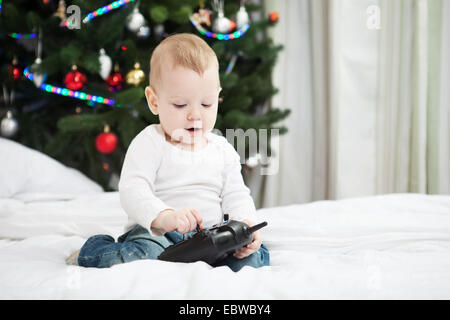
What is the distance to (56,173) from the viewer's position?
1.76 metres

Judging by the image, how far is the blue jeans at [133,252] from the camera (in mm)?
852

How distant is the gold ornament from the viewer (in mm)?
1712

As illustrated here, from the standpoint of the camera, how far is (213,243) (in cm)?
77

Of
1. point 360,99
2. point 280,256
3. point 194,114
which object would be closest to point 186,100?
point 194,114

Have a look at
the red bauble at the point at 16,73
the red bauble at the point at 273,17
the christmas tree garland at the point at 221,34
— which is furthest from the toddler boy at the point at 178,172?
the red bauble at the point at 273,17

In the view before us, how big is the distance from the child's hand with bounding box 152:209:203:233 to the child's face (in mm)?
178

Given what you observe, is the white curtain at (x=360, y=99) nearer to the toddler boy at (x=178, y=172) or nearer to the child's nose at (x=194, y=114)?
the toddler boy at (x=178, y=172)

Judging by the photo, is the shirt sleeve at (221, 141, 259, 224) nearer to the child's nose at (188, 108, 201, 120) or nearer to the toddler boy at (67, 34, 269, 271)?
the toddler boy at (67, 34, 269, 271)

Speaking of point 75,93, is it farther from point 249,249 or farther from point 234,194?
Answer: point 249,249

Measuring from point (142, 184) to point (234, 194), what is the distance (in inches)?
8.1

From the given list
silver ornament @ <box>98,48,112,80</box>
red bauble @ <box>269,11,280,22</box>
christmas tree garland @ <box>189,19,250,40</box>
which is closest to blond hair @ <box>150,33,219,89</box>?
silver ornament @ <box>98,48,112,80</box>

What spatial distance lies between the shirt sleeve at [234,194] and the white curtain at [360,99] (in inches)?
50.3

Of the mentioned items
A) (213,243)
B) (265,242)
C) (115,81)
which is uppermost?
(115,81)
